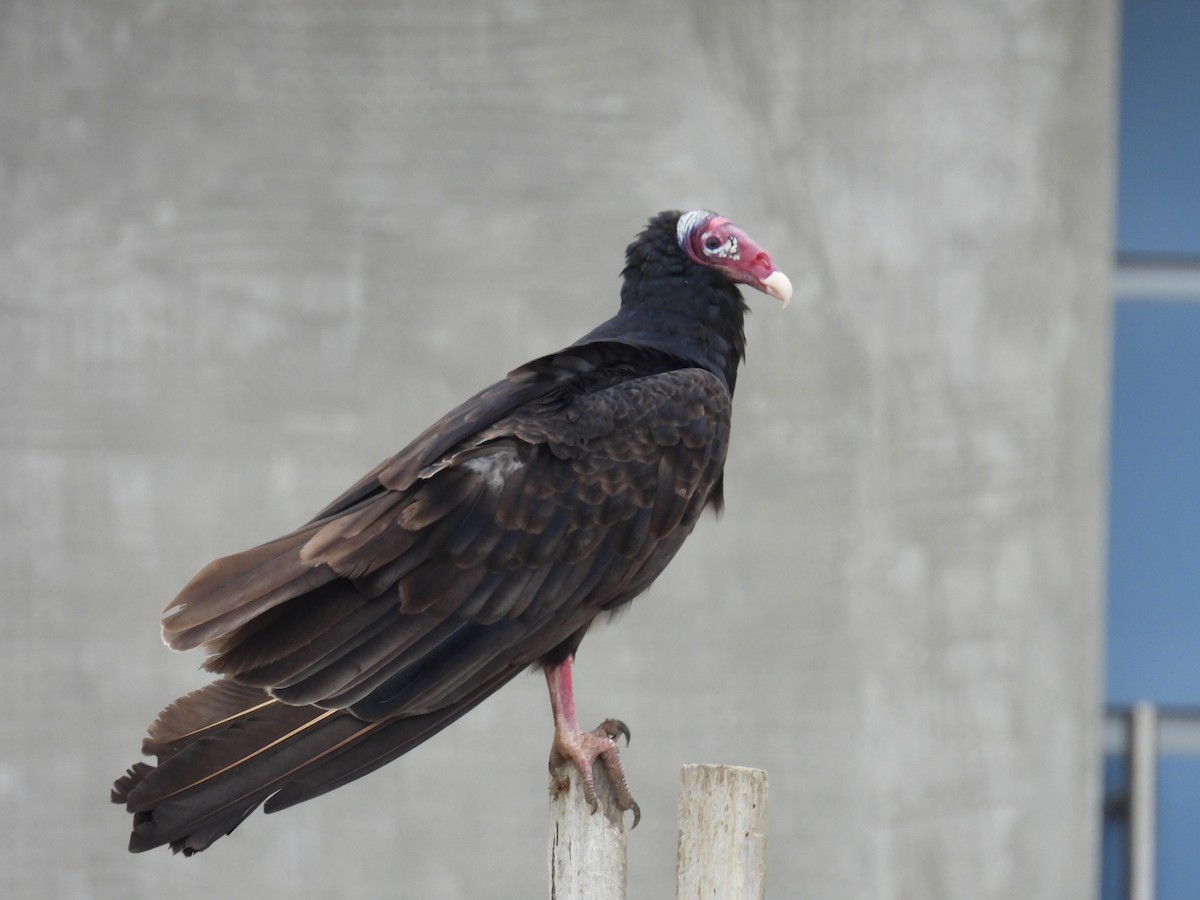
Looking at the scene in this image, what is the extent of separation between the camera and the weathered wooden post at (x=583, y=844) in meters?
2.51

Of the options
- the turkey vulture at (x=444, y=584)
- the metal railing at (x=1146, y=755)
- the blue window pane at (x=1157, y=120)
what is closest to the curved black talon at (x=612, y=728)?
the turkey vulture at (x=444, y=584)

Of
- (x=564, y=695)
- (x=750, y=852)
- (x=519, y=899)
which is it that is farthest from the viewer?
(x=519, y=899)

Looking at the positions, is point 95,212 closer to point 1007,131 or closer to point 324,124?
point 324,124

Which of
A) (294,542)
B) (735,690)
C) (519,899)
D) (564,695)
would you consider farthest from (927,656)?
(294,542)

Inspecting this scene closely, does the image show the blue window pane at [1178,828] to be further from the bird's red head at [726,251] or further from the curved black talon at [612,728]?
the curved black talon at [612,728]

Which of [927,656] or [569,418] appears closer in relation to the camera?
[569,418]

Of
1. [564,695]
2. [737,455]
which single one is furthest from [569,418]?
[737,455]

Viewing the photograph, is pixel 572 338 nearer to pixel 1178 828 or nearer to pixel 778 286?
pixel 778 286

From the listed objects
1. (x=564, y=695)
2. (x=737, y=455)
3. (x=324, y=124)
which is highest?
(x=324, y=124)

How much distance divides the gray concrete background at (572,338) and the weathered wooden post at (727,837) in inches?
87.3

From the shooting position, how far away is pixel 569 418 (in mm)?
2826

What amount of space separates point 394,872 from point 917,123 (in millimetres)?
2759

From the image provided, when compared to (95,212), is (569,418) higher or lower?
lower

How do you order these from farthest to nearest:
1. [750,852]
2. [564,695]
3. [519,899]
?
[519,899] → [564,695] → [750,852]
